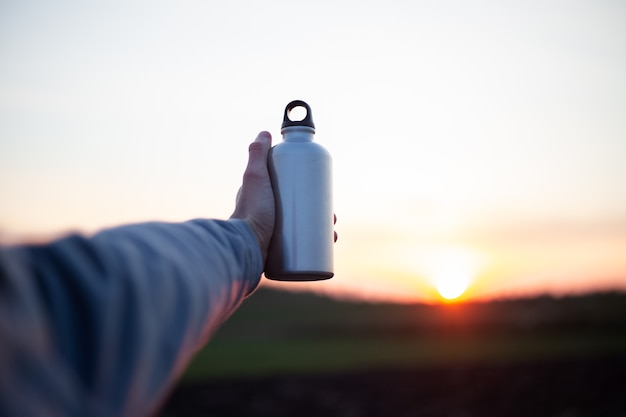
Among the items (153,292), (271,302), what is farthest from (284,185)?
(271,302)

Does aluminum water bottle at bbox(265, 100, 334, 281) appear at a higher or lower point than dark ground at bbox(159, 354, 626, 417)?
higher

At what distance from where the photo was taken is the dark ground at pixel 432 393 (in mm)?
6953

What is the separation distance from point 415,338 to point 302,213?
43.7 feet

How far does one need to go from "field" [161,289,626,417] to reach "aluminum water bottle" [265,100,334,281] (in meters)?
5.53

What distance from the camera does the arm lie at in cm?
54

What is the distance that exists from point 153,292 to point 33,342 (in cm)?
19

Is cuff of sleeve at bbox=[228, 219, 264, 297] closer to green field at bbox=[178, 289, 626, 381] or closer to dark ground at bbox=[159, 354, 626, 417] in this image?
dark ground at bbox=[159, 354, 626, 417]

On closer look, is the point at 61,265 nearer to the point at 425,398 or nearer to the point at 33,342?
the point at 33,342

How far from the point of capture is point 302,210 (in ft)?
6.29

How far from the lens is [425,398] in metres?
7.53

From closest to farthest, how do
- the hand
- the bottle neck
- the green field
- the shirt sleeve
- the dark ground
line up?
the shirt sleeve, the hand, the bottle neck, the dark ground, the green field

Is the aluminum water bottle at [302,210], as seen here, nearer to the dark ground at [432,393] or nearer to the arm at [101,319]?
the arm at [101,319]

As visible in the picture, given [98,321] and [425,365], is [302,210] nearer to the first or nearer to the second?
[98,321]

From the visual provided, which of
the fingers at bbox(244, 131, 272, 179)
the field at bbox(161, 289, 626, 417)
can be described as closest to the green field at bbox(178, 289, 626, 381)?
the field at bbox(161, 289, 626, 417)
